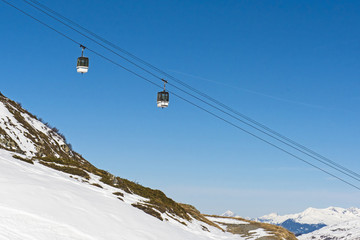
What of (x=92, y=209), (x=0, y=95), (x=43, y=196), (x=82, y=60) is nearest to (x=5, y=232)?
(x=43, y=196)

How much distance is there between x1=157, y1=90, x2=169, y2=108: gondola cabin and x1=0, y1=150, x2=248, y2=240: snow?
7.48 metres

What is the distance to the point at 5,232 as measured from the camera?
11594 millimetres

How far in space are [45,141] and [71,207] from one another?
40.8m

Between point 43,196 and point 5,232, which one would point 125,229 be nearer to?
point 43,196

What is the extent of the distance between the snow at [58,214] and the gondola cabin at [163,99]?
24.6 ft

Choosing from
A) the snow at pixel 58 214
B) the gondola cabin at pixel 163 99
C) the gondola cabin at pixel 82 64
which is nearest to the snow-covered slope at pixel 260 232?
the gondola cabin at pixel 163 99

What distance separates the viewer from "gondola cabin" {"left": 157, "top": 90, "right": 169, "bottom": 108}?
25891 millimetres

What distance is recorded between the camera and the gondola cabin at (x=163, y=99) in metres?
25.9

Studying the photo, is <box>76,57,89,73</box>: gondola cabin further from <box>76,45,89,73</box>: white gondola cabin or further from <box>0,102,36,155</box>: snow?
<box>0,102,36,155</box>: snow

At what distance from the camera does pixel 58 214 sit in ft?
49.3

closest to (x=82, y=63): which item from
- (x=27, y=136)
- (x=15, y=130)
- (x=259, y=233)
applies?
(x=15, y=130)

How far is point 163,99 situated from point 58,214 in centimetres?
1261

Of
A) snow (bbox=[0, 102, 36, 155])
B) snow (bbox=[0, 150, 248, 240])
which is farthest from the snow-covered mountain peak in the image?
snow (bbox=[0, 150, 248, 240])

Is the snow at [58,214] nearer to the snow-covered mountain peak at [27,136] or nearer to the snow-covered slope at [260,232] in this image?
the snow-covered mountain peak at [27,136]
